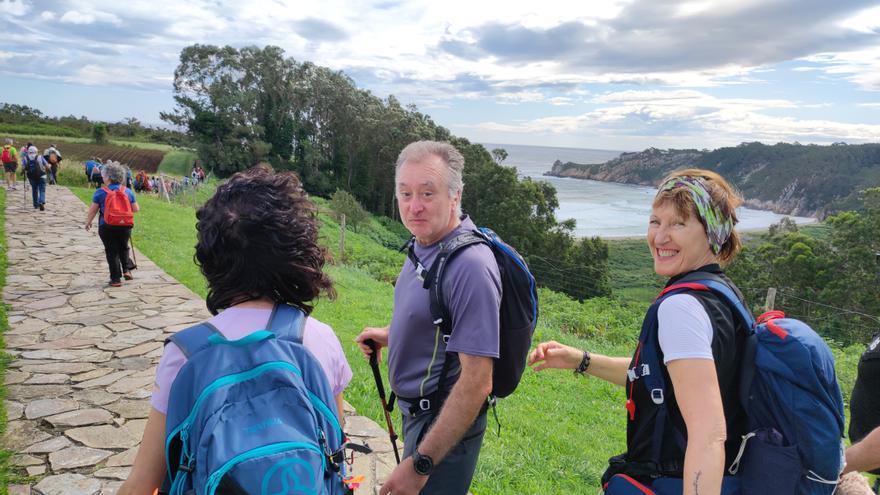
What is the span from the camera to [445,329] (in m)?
2.04

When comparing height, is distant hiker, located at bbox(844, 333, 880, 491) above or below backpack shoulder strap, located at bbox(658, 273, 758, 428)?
below

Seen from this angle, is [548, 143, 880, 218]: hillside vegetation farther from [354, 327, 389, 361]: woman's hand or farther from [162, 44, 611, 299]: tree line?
[354, 327, 389, 361]: woman's hand

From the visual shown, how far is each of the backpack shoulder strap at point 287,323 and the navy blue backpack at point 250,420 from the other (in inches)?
1.1

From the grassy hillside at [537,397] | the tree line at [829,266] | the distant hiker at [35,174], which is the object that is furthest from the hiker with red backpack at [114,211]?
the tree line at [829,266]

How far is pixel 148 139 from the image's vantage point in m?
73.2

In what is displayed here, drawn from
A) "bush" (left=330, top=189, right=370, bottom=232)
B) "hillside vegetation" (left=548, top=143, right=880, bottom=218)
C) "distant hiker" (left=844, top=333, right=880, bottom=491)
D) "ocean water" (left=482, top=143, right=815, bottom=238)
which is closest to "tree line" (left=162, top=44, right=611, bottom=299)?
"bush" (left=330, top=189, right=370, bottom=232)

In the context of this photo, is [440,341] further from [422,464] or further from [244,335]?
[244,335]

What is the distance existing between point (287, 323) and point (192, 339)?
247mm

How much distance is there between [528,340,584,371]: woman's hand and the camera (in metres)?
2.30

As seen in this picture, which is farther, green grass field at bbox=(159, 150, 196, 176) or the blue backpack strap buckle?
green grass field at bbox=(159, 150, 196, 176)

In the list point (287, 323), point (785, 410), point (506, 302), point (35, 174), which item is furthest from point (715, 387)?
point (35, 174)

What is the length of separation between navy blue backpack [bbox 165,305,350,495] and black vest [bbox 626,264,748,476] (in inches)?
35.9

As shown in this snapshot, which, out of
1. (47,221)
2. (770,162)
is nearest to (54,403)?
(47,221)

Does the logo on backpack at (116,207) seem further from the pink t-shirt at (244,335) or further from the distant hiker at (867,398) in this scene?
the distant hiker at (867,398)
